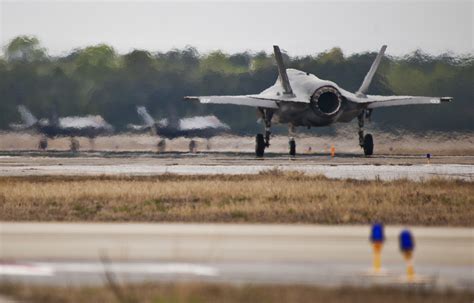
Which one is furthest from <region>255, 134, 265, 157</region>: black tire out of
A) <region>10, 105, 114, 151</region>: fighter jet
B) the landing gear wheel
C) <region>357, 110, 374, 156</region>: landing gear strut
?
the landing gear wheel

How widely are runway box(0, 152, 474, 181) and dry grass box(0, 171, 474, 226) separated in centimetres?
439

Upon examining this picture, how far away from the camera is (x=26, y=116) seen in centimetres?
6738

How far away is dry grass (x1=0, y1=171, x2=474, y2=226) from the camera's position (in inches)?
992

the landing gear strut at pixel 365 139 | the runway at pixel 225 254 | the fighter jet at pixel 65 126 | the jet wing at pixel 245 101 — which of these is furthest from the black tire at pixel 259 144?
the runway at pixel 225 254

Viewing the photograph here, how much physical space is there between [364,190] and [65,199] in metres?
8.61

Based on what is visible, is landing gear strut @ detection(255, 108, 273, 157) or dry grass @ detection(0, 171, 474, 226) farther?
landing gear strut @ detection(255, 108, 273, 157)

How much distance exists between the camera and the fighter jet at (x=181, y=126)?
6844 centimetres

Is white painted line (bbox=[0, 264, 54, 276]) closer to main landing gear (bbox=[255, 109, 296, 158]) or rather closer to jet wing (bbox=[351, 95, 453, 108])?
main landing gear (bbox=[255, 109, 296, 158])

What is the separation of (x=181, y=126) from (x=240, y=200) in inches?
1651

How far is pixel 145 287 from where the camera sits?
13.4 m

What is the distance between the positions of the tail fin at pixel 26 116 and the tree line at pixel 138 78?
0.41 m

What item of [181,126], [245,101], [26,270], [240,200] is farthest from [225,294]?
[181,126]

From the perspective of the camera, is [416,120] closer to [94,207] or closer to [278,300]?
[94,207]

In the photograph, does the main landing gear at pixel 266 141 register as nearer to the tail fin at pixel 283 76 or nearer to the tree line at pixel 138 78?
the tail fin at pixel 283 76
